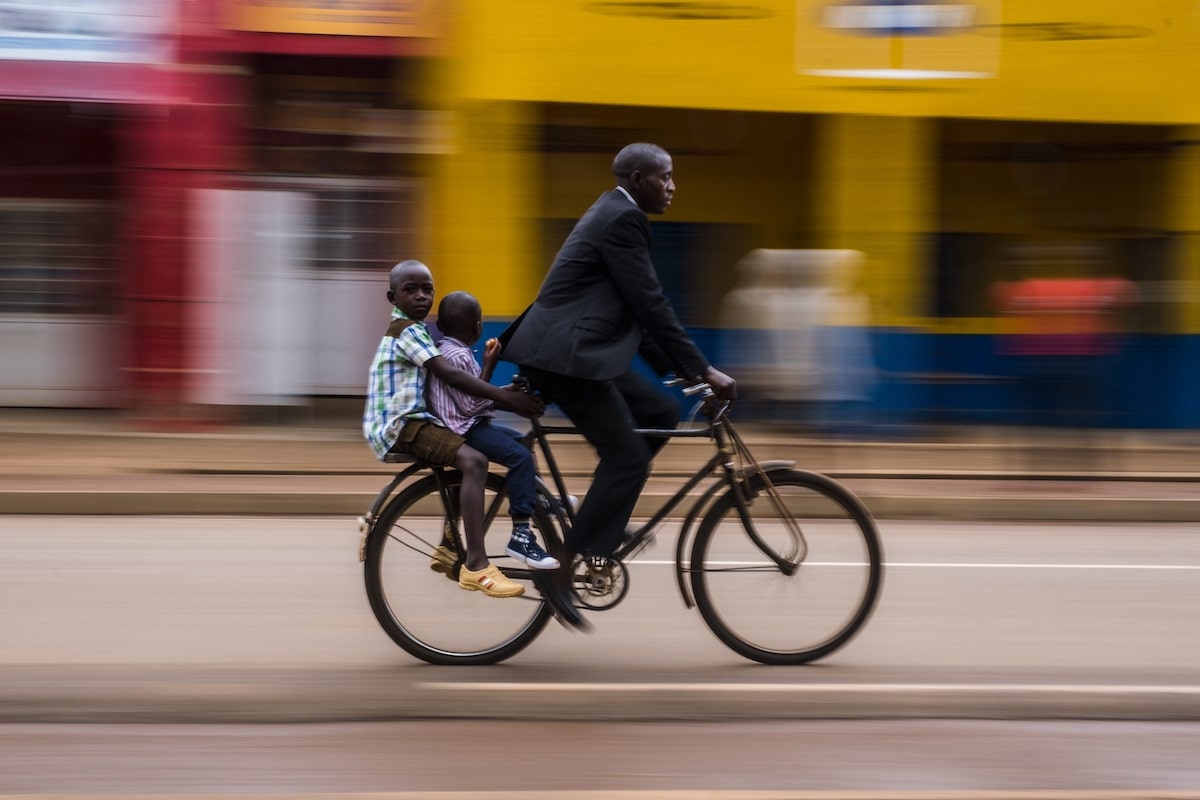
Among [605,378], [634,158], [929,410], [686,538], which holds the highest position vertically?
[634,158]

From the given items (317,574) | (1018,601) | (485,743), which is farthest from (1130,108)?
(485,743)

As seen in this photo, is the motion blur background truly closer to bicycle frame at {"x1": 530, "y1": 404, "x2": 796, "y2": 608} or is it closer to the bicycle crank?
bicycle frame at {"x1": 530, "y1": 404, "x2": 796, "y2": 608}

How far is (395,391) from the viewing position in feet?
16.5

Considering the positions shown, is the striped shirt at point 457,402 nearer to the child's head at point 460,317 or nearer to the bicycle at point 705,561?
the child's head at point 460,317

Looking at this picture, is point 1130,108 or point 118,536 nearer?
point 118,536

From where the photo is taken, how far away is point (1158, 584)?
23.6 ft

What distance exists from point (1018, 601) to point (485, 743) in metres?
3.16

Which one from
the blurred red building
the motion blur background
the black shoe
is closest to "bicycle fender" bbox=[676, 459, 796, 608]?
the black shoe

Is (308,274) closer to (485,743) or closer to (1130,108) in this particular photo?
(1130,108)

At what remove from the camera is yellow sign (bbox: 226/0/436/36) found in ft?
44.3

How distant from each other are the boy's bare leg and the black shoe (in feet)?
0.64

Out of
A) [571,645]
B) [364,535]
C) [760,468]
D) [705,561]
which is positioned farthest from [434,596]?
[760,468]

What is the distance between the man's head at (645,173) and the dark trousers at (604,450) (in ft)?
1.94

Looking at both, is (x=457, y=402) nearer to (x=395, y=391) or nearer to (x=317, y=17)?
(x=395, y=391)
